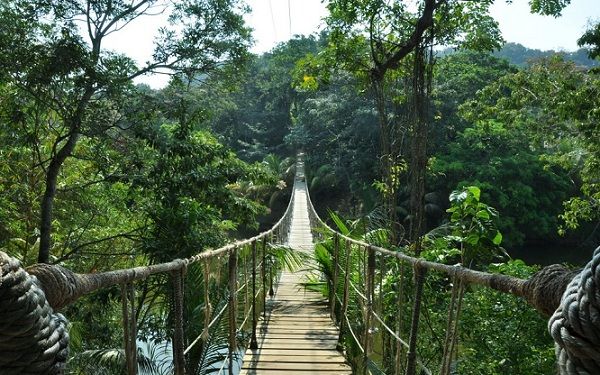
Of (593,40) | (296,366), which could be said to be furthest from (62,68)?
(593,40)

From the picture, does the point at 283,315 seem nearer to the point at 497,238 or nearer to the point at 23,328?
the point at 497,238

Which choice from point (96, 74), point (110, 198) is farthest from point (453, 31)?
point (110, 198)

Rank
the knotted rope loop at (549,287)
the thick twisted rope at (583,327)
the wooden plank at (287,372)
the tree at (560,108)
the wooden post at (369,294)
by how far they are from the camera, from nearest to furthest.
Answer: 1. the thick twisted rope at (583,327)
2. the knotted rope loop at (549,287)
3. the wooden post at (369,294)
4. the wooden plank at (287,372)
5. the tree at (560,108)

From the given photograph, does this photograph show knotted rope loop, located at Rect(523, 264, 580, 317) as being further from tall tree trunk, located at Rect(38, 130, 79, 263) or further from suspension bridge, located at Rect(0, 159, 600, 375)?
tall tree trunk, located at Rect(38, 130, 79, 263)

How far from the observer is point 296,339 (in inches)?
147

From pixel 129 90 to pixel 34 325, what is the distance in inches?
167

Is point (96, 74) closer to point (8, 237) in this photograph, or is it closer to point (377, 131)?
point (8, 237)

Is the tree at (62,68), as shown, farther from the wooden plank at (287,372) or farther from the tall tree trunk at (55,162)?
the wooden plank at (287,372)

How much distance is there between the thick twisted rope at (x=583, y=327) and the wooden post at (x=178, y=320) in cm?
137

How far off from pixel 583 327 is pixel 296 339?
340 cm

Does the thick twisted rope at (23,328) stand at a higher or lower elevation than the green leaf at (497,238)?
higher

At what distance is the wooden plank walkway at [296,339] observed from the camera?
10.2 feet

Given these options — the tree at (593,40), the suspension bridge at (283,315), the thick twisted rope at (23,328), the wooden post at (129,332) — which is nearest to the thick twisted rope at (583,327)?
the suspension bridge at (283,315)

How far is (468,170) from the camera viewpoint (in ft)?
46.0
